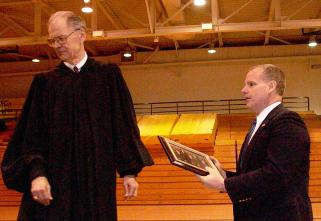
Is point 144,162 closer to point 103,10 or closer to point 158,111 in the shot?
point 103,10

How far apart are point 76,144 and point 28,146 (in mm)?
253

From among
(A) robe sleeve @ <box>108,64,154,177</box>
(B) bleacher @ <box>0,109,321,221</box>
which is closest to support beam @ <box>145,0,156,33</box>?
(B) bleacher @ <box>0,109,321,221</box>

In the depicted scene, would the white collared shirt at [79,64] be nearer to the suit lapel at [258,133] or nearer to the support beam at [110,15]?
the suit lapel at [258,133]

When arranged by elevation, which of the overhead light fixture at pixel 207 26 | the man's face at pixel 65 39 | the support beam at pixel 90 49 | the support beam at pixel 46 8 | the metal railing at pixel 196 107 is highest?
the support beam at pixel 46 8

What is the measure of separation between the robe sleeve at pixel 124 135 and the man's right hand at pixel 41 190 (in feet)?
1.26

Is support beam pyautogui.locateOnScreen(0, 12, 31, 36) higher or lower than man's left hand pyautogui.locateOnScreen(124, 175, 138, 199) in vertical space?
higher

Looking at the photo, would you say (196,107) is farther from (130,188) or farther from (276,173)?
(130,188)

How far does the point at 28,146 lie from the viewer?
232cm

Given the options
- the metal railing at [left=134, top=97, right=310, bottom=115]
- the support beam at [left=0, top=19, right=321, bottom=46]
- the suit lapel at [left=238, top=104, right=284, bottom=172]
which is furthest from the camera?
the metal railing at [left=134, top=97, right=310, bottom=115]

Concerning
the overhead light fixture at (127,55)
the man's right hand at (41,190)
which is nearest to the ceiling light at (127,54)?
the overhead light fixture at (127,55)

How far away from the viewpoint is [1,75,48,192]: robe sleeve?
225 centimetres

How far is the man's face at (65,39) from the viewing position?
231 cm

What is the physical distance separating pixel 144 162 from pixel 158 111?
1742cm

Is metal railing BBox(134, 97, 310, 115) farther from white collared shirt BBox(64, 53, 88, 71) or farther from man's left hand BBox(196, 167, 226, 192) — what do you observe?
white collared shirt BBox(64, 53, 88, 71)
